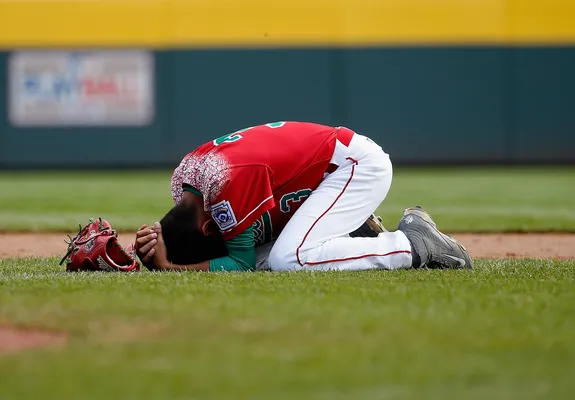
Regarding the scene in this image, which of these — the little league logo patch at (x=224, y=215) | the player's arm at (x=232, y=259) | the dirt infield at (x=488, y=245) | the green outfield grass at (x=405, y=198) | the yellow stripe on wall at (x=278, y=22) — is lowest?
the green outfield grass at (x=405, y=198)

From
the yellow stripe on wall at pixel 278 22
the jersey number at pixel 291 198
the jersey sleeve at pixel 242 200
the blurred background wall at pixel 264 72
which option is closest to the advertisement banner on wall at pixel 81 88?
the blurred background wall at pixel 264 72

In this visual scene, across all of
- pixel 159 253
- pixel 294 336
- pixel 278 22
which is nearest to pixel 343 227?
pixel 159 253

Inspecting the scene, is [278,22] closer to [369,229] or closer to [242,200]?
[369,229]

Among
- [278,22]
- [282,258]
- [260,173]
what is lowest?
[282,258]

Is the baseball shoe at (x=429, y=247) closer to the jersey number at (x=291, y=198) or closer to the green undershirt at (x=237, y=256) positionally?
the jersey number at (x=291, y=198)

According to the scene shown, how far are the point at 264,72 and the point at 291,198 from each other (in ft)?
42.5

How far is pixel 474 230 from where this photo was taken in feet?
24.7

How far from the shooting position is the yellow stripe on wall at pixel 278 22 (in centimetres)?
1688

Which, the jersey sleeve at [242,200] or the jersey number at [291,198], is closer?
the jersey sleeve at [242,200]

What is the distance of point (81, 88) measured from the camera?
17094mm

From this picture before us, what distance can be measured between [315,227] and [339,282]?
516mm

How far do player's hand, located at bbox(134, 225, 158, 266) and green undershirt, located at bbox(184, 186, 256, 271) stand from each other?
0.85 ft

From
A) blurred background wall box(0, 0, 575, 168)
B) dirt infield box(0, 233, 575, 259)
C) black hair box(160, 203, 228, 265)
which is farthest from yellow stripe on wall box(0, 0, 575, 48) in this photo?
black hair box(160, 203, 228, 265)

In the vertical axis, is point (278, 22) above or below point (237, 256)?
above
